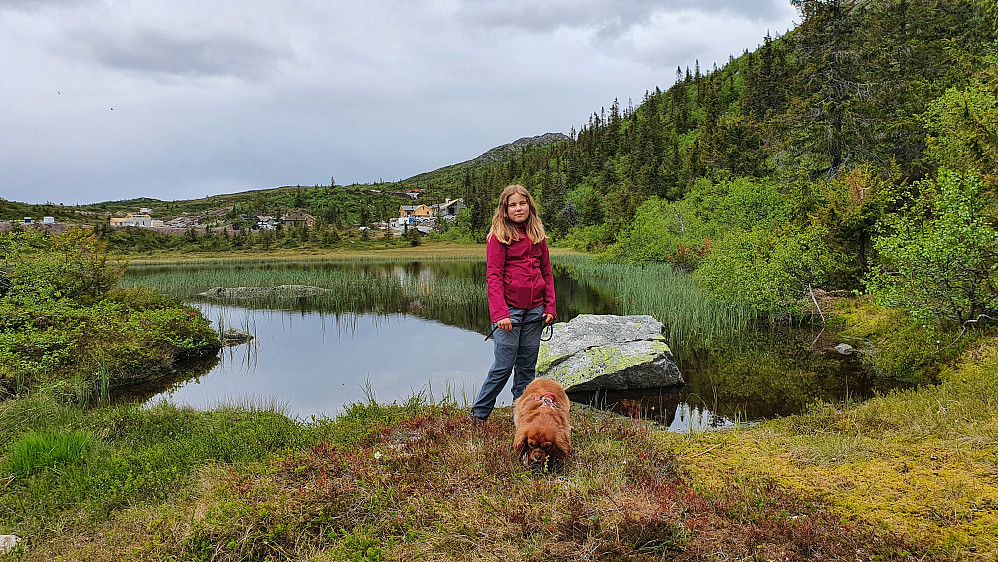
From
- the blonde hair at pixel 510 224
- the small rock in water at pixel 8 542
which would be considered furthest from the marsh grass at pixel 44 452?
the blonde hair at pixel 510 224

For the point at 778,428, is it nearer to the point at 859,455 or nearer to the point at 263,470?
the point at 859,455

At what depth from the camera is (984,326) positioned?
22.8ft

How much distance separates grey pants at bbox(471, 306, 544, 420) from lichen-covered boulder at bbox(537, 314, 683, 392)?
2967mm

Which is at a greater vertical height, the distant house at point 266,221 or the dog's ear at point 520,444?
the distant house at point 266,221

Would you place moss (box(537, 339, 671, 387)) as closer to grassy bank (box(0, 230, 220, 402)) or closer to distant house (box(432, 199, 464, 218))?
grassy bank (box(0, 230, 220, 402))

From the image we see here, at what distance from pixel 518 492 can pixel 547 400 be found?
2.42 feet

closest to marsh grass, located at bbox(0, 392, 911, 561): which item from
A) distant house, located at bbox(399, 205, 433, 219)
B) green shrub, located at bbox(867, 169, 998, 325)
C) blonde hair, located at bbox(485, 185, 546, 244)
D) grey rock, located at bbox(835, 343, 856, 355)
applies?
blonde hair, located at bbox(485, 185, 546, 244)

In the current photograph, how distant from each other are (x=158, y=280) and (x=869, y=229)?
30.9 metres

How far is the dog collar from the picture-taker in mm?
3764

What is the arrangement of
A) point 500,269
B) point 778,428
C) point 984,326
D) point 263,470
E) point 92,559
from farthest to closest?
1. point 984,326
2. point 778,428
3. point 500,269
4. point 263,470
5. point 92,559

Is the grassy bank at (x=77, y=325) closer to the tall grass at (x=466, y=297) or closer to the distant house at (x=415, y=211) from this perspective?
the tall grass at (x=466, y=297)

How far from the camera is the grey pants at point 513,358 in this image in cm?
471

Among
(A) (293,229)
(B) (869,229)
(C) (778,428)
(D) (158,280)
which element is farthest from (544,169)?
(C) (778,428)

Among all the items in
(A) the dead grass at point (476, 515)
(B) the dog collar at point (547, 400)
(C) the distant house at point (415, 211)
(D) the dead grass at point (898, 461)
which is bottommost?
(D) the dead grass at point (898, 461)
